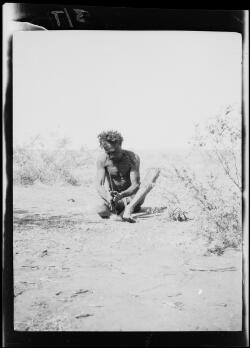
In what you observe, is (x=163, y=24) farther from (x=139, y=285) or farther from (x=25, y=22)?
(x=139, y=285)

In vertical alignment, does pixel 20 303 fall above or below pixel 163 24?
below

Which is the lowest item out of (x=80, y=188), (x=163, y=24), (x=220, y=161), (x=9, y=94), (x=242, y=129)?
(x=80, y=188)

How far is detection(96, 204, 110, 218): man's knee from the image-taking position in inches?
90.0

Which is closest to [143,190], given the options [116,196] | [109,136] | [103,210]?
[116,196]

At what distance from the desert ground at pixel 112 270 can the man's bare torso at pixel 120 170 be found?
142 mm

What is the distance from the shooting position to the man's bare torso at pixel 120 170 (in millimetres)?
2289

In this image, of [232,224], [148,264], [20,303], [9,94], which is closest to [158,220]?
[148,264]

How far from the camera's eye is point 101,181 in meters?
2.30

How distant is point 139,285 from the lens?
2223mm

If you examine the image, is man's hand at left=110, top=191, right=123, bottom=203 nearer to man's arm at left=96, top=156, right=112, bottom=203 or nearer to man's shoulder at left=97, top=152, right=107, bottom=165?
man's arm at left=96, top=156, right=112, bottom=203

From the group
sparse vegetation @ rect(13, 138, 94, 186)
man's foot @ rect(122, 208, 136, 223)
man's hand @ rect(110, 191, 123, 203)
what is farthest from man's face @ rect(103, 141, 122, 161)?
man's foot @ rect(122, 208, 136, 223)

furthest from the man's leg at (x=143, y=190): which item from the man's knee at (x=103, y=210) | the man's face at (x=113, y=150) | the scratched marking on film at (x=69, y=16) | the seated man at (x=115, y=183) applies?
the scratched marking on film at (x=69, y=16)

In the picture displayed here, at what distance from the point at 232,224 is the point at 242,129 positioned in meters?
0.60

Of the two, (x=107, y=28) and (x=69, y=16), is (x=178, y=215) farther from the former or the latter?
(x=69, y=16)
